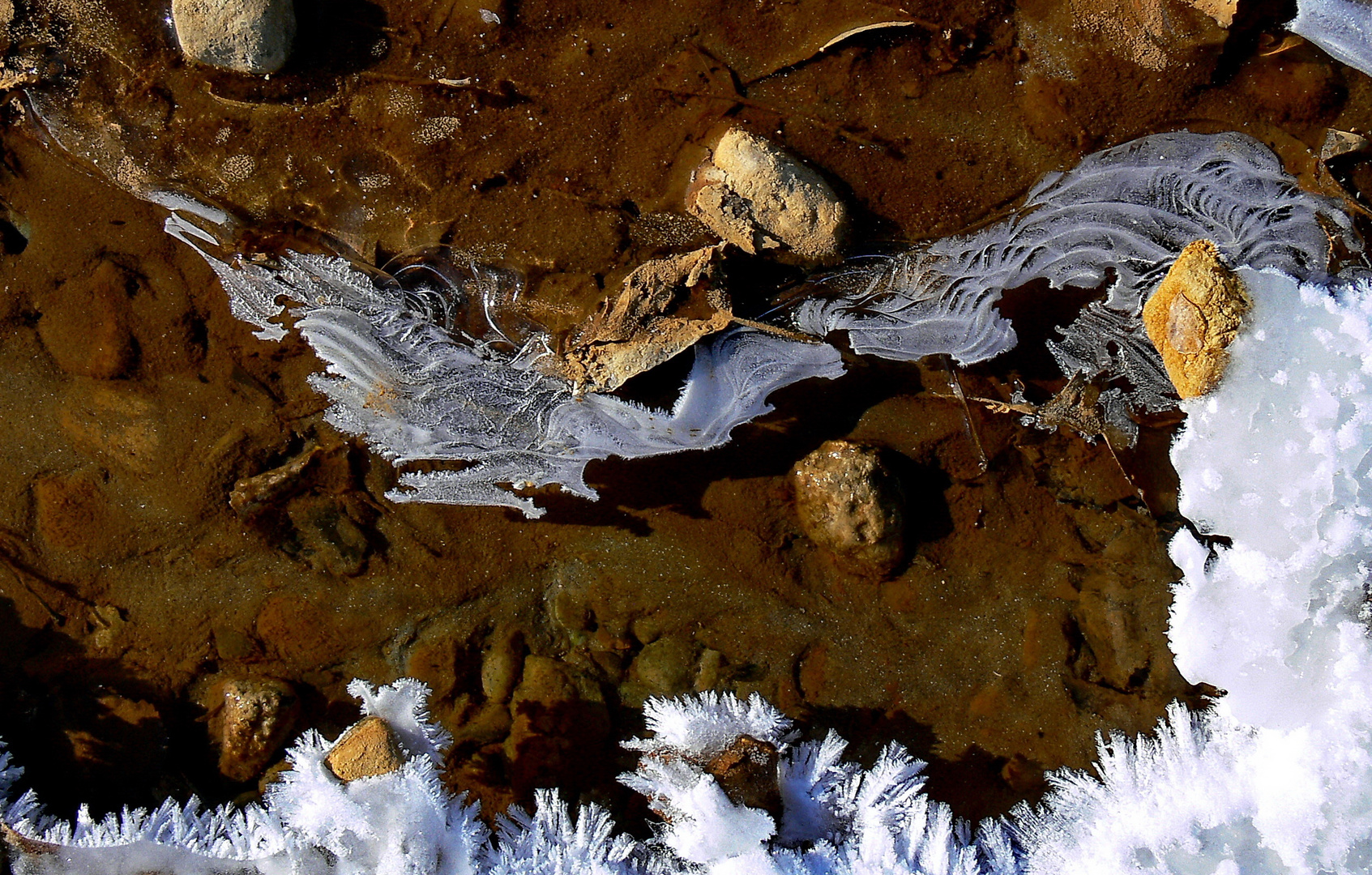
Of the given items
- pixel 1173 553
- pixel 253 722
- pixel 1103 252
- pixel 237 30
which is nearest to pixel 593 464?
pixel 253 722

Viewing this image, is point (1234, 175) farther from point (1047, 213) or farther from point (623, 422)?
point (623, 422)

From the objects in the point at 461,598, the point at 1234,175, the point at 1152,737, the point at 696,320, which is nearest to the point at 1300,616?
the point at 1152,737

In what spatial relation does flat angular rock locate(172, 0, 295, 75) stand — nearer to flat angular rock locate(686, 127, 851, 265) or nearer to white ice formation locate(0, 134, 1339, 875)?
white ice formation locate(0, 134, 1339, 875)

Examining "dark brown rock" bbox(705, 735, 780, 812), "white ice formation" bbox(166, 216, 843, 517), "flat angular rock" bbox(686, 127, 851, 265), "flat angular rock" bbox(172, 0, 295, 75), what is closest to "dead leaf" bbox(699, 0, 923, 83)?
"flat angular rock" bbox(686, 127, 851, 265)

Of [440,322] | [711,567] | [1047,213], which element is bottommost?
[711,567]

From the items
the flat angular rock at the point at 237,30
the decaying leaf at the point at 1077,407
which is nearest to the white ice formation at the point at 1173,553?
the decaying leaf at the point at 1077,407

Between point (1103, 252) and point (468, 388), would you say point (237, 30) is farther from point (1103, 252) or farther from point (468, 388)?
point (1103, 252)

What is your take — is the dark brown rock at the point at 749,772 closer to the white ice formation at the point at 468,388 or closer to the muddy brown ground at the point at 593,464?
the muddy brown ground at the point at 593,464
